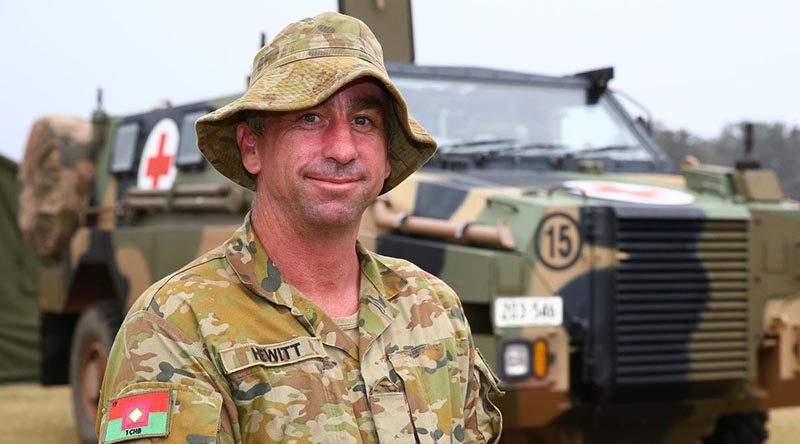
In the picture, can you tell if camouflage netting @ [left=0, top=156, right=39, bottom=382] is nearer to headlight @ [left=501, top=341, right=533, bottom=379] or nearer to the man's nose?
headlight @ [left=501, top=341, right=533, bottom=379]

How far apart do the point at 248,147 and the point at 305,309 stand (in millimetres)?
310

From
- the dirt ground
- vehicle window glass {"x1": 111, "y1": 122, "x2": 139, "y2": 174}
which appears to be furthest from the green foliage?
vehicle window glass {"x1": 111, "y1": 122, "x2": 139, "y2": 174}

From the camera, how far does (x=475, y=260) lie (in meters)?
4.15

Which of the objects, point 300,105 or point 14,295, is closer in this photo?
point 300,105

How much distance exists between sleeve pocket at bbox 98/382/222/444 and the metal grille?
2.93 metres

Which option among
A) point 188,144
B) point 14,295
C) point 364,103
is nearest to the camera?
point 364,103

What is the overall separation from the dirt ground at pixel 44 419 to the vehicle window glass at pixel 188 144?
2.00m

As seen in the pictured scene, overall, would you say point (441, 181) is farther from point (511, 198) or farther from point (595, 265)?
point (595, 265)

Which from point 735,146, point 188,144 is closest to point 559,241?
point 188,144

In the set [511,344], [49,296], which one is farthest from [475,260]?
[49,296]

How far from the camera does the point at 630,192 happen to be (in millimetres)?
4844

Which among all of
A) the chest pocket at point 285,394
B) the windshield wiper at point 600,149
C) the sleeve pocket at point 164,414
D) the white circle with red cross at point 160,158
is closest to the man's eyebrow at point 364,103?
the chest pocket at point 285,394

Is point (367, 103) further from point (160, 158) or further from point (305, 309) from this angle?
point (160, 158)

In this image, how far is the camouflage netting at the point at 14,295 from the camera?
948 cm
